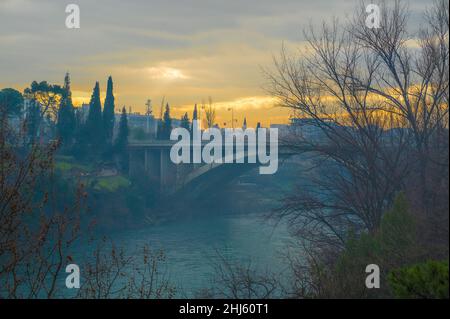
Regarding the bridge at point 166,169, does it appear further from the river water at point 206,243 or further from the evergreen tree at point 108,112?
the river water at point 206,243

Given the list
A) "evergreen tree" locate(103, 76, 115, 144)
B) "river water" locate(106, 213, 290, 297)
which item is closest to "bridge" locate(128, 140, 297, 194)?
"evergreen tree" locate(103, 76, 115, 144)

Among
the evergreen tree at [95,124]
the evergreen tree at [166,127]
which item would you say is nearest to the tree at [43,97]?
the evergreen tree at [95,124]

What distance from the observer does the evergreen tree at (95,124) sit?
100ft

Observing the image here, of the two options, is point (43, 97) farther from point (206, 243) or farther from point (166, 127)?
point (206, 243)

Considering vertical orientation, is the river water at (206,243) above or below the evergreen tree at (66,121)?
below

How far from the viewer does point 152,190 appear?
32469mm

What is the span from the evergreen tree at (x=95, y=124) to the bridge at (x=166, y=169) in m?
2.39

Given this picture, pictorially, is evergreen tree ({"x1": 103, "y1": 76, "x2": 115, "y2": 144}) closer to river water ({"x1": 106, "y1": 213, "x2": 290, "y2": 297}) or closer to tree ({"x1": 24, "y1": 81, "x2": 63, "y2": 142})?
tree ({"x1": 24, "y1": 81, "x2": 63, "y2": 142})

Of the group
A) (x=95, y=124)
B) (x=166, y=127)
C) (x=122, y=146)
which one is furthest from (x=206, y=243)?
(x=166, y=127)

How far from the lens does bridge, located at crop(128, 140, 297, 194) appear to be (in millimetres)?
31766

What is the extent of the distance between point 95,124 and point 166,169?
5.16 meters

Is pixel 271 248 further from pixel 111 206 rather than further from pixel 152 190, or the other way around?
pixel 152 190
